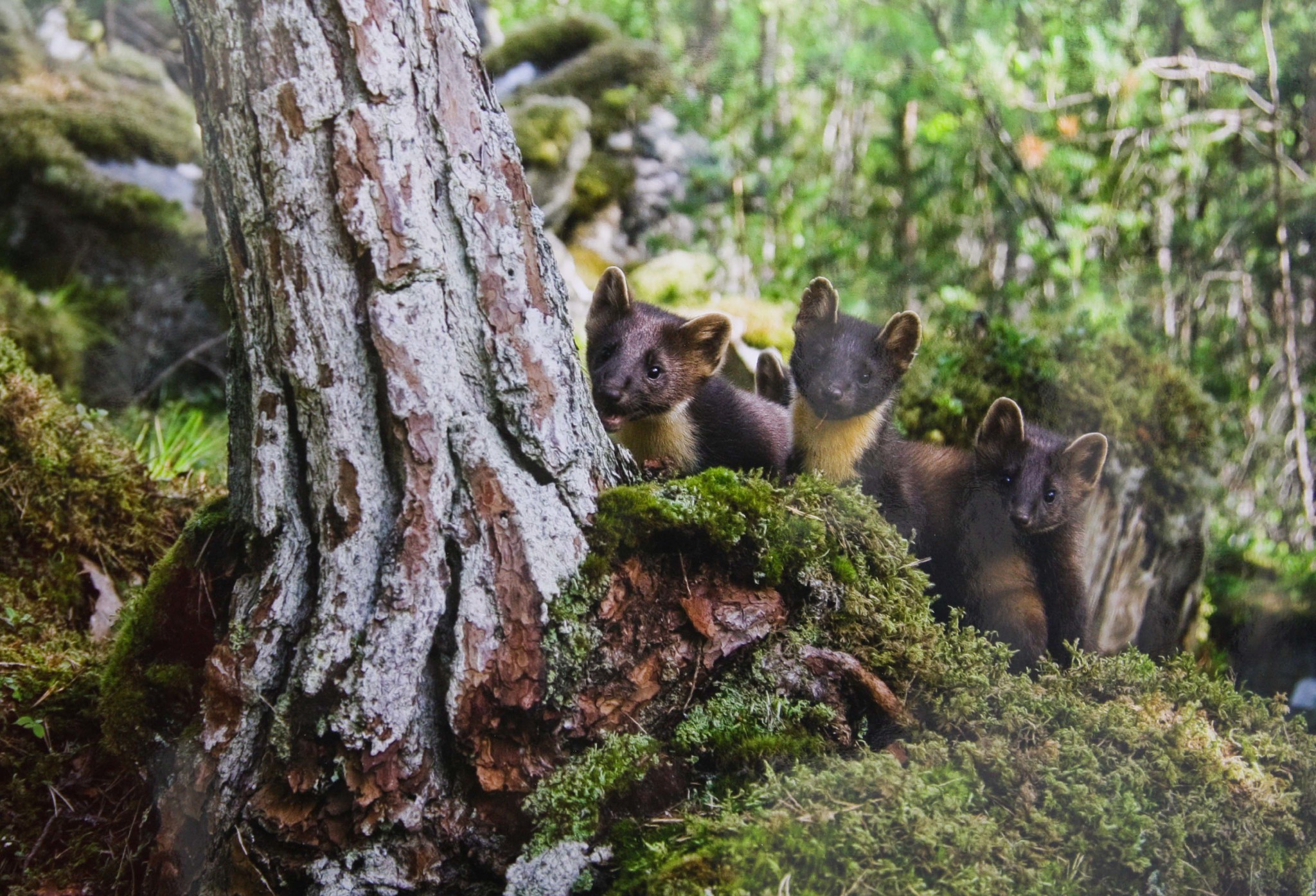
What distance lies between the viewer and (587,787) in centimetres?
297

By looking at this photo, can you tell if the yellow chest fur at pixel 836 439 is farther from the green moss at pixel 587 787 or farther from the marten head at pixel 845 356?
the green moss at pixel 587 787

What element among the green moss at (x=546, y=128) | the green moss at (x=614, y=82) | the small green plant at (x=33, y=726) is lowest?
the small green plant at (x=33, y=726)

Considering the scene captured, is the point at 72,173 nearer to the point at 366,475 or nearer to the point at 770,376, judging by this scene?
the point at 770,376

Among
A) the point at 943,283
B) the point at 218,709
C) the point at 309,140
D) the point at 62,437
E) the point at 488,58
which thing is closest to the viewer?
the point at 309,140

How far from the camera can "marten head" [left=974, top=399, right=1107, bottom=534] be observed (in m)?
4.95

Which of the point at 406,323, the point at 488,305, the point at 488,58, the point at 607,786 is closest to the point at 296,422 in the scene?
the point at 406,323

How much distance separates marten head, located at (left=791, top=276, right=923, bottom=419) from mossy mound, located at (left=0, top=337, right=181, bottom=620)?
3.70 meters

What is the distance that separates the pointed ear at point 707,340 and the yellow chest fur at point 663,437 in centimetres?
26

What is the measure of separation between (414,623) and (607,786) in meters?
0.83

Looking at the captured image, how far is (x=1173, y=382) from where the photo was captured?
6.81m

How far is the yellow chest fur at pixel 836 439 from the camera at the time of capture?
4.96m

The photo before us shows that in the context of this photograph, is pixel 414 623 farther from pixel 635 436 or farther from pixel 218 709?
pixel 635 436

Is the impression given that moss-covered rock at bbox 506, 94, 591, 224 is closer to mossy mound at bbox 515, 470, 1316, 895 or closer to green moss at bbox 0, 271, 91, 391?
green moss at bbox 0, 271, 91, 391

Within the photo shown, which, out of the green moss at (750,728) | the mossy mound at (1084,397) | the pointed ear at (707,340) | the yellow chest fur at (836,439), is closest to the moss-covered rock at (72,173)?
the pointed ear at (707,340)
